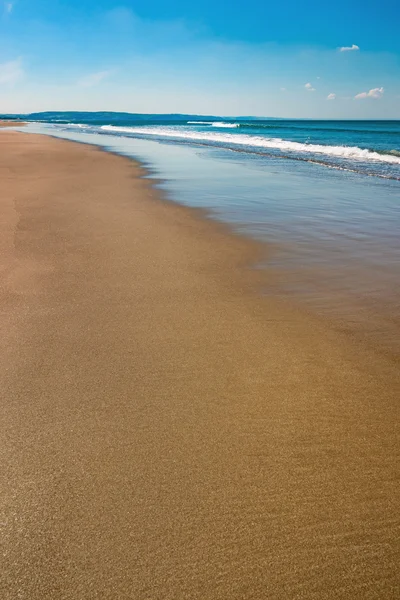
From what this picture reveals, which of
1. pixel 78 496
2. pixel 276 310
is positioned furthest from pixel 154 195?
pixel 78 496

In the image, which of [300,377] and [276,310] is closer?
[300,377]

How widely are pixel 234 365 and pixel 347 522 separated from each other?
1291 mm

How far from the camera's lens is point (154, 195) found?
31.0ft

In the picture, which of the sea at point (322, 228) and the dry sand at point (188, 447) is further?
the sea at point (322, 228)

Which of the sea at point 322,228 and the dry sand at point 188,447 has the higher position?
the sea at point 322,228

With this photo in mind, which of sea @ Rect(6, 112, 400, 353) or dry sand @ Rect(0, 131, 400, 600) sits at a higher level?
sea @ Rect(6, 112, 400, 353)

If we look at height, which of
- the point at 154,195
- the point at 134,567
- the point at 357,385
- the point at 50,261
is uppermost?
the point at 154,195

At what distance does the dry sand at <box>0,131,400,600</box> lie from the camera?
159cm

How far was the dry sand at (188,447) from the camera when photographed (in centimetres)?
159

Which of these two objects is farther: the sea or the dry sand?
the sea

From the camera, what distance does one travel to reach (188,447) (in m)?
2.18

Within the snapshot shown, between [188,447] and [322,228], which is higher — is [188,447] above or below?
below

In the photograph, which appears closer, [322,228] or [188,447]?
[188,447]

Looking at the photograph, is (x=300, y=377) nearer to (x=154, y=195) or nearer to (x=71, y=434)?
A: (x=71, y=434)
